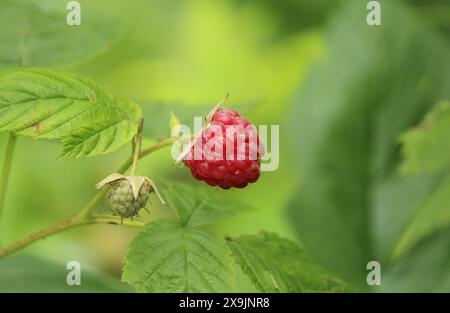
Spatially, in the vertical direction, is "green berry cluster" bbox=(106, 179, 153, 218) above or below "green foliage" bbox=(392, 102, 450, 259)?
below

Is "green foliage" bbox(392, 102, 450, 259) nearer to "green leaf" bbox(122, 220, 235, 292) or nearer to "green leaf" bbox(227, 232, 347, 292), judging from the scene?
"green leaf" bbox(227, 232, 347, 292)

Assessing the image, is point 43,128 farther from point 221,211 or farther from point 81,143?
point 221,211

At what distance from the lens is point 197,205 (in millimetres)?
1329

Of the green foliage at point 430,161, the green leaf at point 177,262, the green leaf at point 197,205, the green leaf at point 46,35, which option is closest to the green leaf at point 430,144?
the green foliage at point 430,161

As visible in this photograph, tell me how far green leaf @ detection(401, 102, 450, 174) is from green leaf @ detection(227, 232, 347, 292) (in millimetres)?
722

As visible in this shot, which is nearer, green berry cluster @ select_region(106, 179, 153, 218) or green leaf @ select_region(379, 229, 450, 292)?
green berry cluster @ select_region(106, 179, 153, 218)

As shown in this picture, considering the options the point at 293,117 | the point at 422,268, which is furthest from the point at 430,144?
the point at 293,117

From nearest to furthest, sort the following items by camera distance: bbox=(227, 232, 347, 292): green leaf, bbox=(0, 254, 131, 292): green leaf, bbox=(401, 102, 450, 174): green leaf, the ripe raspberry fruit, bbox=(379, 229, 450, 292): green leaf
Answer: the ripe raspberry fruit
bbox=(227, 232, 347, 292): green leaf
bbox=(0, 254, 131, 292): green leaf
bbox=(401, 102, 450, 174): green leaf
bbox=(379, 229, 450, 292): green leaf

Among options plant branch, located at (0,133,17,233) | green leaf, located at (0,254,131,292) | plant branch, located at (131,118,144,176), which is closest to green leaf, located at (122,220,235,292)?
plant branch, located at (131,118,144,176)

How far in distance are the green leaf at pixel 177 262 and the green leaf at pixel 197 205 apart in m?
0.07

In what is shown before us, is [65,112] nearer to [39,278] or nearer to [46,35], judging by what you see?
[46,35]

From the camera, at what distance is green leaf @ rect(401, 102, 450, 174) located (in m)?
1.92

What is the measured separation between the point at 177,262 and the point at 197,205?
223 millimetres

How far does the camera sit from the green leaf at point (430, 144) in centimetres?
192
